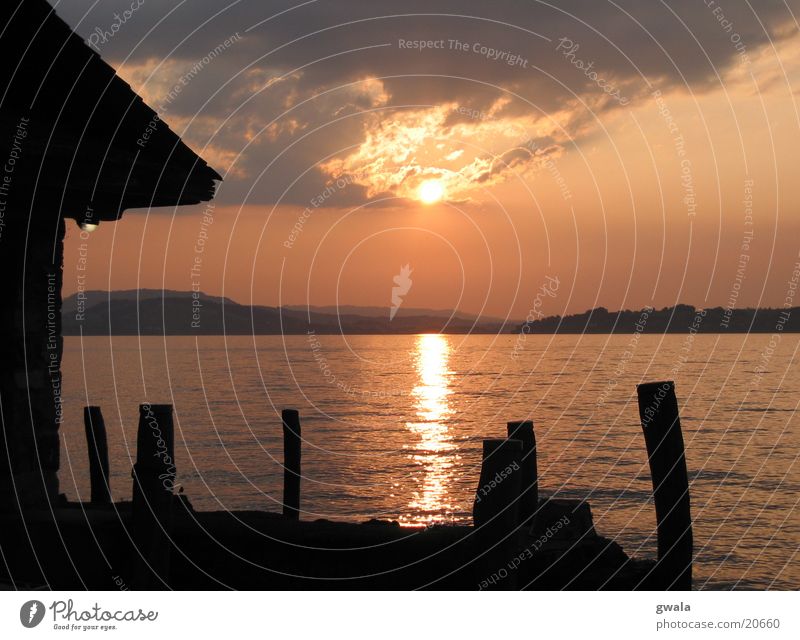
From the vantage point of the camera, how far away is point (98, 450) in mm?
16203

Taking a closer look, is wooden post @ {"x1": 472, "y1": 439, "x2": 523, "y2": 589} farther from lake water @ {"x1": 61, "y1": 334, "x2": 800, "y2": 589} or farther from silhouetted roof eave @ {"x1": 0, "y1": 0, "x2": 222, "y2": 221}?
lake water @ {"x1": 61, "y1": 334, "x2": 800, "y2": 589}

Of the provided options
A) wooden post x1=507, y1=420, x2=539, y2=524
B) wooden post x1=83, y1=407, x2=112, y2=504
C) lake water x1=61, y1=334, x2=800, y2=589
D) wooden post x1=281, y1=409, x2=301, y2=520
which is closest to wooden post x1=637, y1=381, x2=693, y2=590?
wooden post x1=507, y1=420, x2=539, y2=524

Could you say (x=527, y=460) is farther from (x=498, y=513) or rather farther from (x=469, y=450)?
(x=469, y=450)

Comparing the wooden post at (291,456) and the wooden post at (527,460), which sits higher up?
the wooden post at (527,460)

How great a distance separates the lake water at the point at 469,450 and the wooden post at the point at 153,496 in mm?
16586

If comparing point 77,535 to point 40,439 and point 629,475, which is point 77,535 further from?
point 629,475

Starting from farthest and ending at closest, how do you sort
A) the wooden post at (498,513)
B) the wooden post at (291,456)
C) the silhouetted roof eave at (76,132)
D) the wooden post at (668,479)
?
1. the wooden post at (291,456)
2. the wooden post at (668,479)
3. the silhouetted roof eave at (76,132)
4. the wooden post at (498,513)

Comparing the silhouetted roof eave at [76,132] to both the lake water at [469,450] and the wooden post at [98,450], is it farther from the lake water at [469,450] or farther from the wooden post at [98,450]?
the lake water at [469,450]

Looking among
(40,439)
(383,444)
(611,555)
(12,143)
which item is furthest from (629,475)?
(12,143)

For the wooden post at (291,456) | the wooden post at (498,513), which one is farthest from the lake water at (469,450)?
the wooden post at (498,513)

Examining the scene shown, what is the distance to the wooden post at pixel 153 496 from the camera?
7.73 m

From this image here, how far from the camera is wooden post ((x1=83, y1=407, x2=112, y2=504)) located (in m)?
16.2

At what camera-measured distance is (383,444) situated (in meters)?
48.9

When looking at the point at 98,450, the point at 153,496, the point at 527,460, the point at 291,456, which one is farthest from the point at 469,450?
the point at 153,496
